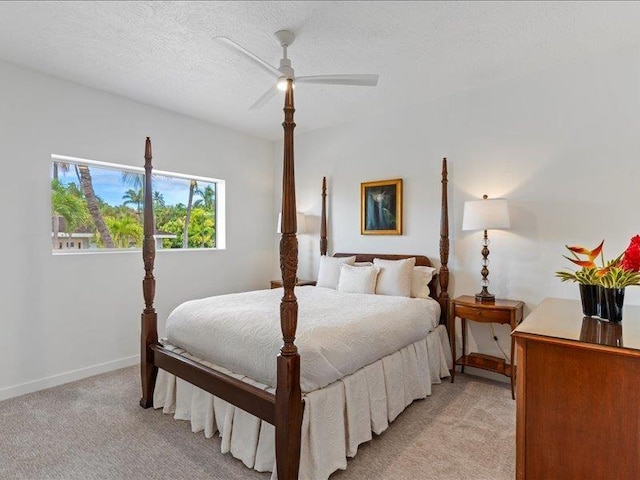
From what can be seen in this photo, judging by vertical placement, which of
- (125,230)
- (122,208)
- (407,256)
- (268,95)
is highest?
(268,95)

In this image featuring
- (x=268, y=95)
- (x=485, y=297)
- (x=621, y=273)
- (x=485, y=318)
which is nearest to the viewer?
(x=621, y=273)

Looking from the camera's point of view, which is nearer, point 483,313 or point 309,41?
point 309,41

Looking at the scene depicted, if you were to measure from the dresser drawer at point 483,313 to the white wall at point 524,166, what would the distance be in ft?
1.36

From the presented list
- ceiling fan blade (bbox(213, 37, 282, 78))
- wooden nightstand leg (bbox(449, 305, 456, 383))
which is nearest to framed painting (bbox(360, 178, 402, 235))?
wooden nightstand leg (bbox(449, 305, 456, 383))

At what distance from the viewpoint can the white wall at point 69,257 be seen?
2896 millimetres

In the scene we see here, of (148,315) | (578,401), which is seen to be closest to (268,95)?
(148,315)

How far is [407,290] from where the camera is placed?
134 inches

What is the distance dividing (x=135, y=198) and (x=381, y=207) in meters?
2.73

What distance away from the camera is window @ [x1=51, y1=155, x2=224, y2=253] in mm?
3341

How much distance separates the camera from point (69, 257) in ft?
10.5

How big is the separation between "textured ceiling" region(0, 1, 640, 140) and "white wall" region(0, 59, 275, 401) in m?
0.26

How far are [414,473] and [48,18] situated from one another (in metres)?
3.55

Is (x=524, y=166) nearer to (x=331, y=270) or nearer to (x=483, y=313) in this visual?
(x=483, y=313)

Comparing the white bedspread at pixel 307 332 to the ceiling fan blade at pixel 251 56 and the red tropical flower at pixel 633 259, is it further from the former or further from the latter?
the ceiling fan blade at pixel 251 56
